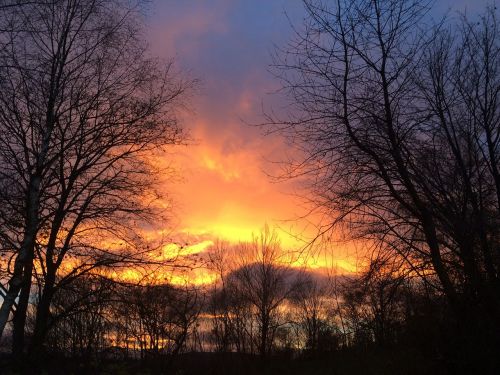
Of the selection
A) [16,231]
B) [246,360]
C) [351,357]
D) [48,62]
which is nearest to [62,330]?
[16,231]

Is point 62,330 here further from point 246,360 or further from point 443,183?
point 246,360

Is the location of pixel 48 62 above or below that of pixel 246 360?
above

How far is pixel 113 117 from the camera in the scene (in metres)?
11.3

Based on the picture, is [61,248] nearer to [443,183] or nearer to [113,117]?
[113,117]

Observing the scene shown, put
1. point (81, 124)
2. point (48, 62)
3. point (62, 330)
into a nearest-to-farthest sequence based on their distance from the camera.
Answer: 1. point (48, 62)
2. point (81, 124)
3. point (62, 330)

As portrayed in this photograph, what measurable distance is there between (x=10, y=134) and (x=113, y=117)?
2.33 meters

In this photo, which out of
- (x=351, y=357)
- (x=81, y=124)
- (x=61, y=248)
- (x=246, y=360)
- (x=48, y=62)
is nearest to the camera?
(x=48, y=62)

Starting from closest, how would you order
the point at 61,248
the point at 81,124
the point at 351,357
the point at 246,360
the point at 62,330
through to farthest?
the point at 81,124 → the point at 61,248 → the point at 62,330 → the point at 351,357 → the point at 246,360

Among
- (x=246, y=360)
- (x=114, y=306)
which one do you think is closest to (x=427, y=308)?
(x=114, y=306)

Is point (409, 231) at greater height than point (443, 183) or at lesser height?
lesser

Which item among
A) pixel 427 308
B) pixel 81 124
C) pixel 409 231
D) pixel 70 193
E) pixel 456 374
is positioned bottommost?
pixel 456 374

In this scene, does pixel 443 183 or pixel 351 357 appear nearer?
pixel 443 183

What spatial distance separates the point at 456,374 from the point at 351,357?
83.0 feet

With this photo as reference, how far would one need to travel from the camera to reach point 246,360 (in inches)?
1678
